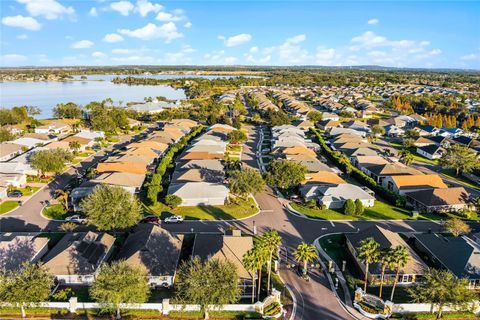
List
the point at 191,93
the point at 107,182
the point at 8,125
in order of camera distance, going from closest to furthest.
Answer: the point at 107,182 → the point at 8,125 → the point at 191,93

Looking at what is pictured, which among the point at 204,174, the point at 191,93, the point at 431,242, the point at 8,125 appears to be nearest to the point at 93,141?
the point at 8,125

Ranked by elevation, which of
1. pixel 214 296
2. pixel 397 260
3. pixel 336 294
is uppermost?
pixel 397 260

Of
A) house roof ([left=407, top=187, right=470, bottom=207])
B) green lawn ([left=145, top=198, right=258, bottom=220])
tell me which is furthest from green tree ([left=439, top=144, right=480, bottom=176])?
green lawn ([left=145, top=198, right=258, bottom=220])

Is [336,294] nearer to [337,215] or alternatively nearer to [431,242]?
[431,242]

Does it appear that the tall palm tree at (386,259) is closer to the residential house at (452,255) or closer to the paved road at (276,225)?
the paved road at (276,225)

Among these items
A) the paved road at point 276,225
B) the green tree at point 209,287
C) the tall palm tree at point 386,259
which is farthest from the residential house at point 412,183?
the green tree at point 209,287

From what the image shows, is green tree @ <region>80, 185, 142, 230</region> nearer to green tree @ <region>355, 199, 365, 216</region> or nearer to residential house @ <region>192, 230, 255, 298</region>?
residential house @ <region>192, 230, 255, 298</region>

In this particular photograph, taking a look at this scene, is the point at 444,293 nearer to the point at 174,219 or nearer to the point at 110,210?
the point at 174,219
